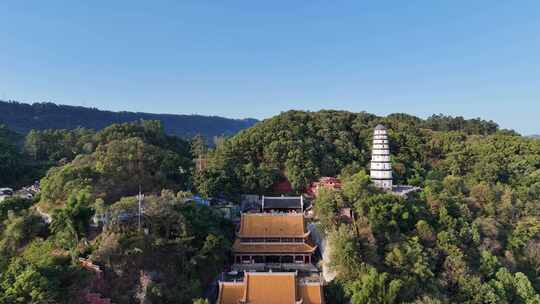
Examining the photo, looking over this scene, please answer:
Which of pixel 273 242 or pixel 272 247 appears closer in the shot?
pixel 272 247

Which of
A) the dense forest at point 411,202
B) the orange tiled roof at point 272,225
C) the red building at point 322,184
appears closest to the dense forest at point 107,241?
the orange tiled roof at point 272,225

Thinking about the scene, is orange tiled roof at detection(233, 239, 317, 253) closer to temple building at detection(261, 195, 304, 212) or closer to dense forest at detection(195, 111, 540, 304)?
dense forest at detection(195, 111, 540, 304)

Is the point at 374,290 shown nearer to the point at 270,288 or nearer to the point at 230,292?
the point at 270,288

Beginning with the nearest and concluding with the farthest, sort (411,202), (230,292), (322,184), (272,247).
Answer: (230,292) < (272,247) < (411,202) < (322,184)

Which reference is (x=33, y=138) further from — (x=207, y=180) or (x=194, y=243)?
(x=194, y=243)

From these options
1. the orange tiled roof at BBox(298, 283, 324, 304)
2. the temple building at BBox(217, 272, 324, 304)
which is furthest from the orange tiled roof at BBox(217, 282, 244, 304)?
the orange tiled roof at BBox(298, 283, 324, 304)

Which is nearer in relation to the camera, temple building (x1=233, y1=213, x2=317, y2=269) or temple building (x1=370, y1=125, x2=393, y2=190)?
temple building (x1=233, y1=213, x2=317, y2=269)

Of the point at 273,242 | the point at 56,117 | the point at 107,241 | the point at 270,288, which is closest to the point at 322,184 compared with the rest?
the point at 273,242
